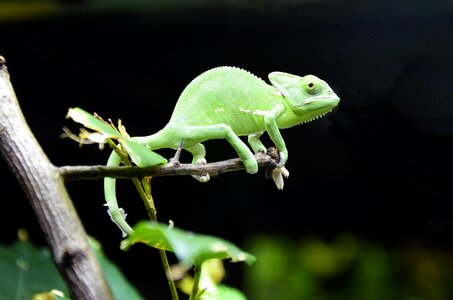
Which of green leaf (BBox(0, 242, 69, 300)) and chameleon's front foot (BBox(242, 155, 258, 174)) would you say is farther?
green leaf (BBox(0, 242, 69, 300))

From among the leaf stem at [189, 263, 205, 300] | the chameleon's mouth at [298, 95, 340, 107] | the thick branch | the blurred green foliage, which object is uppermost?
the chameleon's mouth at [298, 95, 340, 107]

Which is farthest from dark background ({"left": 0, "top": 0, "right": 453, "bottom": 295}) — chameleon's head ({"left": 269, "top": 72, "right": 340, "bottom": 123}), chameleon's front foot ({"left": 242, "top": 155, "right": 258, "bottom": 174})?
chameleon's front foot ({"left": 242, "top": 155, "right": 258, "bottom": 174})

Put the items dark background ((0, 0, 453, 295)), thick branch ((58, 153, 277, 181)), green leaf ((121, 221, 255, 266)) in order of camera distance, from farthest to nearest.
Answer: dark background ((0, 0, 453, 295))
thick branch ((58, 153, 277, 181))
green leaf ((121, 221, 255, 266))

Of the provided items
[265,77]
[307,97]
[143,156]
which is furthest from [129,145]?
[265,77]

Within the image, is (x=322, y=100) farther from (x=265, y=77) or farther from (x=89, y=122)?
(x=265, y=77)

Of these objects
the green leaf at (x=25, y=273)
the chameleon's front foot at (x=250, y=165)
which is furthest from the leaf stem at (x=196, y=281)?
the green leaf at (x=25, y=273)

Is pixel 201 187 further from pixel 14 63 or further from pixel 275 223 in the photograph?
pixel 14 63

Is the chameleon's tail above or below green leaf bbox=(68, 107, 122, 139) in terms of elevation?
below

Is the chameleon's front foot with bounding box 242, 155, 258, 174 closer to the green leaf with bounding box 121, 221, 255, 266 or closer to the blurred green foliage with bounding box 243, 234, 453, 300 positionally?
the green leaf with bounding box 121, 221, 255, 266
